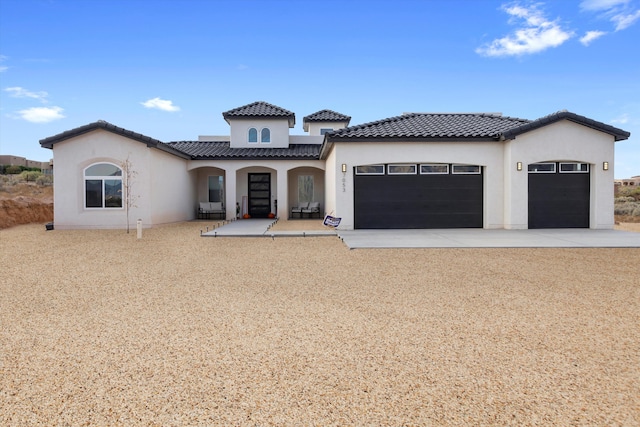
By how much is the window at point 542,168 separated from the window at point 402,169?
4192 millimetres

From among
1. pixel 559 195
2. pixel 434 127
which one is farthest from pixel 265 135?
pixel 559 195

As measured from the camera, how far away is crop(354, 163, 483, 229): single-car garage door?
12.7m

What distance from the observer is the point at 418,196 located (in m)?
12.8

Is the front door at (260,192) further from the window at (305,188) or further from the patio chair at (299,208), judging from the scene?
the window at (305,188)

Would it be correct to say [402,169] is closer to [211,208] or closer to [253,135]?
[253,135]

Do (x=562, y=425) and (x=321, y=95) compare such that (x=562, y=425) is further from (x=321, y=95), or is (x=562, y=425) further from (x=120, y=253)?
(x=321, y=95)

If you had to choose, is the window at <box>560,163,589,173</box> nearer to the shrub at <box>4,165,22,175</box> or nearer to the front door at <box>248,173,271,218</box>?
the front door at <box>248,173,271,218</box>

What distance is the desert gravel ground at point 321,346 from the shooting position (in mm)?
2180

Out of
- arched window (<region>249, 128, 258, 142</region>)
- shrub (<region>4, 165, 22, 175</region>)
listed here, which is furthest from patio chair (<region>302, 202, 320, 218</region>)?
shrub (<region>4, 165, 22, 175</region>)

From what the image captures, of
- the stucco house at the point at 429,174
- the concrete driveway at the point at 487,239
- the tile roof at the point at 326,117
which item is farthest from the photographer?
the tile roof at the point at 326,117

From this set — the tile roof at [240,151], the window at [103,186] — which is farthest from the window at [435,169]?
the window at [103,186]

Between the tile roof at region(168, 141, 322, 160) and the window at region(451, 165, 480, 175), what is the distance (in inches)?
272

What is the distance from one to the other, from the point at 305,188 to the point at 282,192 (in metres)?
2.01

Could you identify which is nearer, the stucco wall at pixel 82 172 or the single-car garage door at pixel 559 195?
the single-car garage door at pixel 559 195
